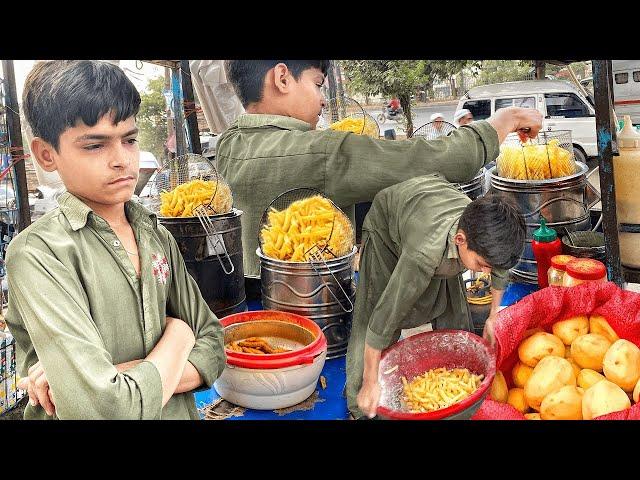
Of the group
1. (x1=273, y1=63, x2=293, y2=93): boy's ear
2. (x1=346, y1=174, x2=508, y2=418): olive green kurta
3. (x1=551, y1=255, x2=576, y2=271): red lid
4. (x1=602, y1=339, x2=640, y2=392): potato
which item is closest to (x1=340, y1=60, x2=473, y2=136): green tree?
(x1=273, y1=63, x2=293, y2=93): boy's ear

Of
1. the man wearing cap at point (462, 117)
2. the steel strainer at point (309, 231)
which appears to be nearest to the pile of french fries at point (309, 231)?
the steel strainer at point (309, 231)

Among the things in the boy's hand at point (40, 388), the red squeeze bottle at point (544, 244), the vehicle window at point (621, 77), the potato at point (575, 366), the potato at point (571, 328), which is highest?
the vehicle window at point (621, 77)

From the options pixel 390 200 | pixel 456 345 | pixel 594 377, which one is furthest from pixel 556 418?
pixel 390 200

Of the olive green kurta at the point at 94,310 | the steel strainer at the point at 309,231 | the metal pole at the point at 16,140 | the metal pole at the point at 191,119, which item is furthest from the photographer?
the metal pole at the point at 191,119

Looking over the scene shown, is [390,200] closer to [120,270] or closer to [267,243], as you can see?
[267,243]

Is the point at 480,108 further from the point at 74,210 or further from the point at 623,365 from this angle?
the point at 74,210

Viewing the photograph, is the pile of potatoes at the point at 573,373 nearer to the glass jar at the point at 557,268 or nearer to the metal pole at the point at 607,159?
the glass jar at the point at 557,268
